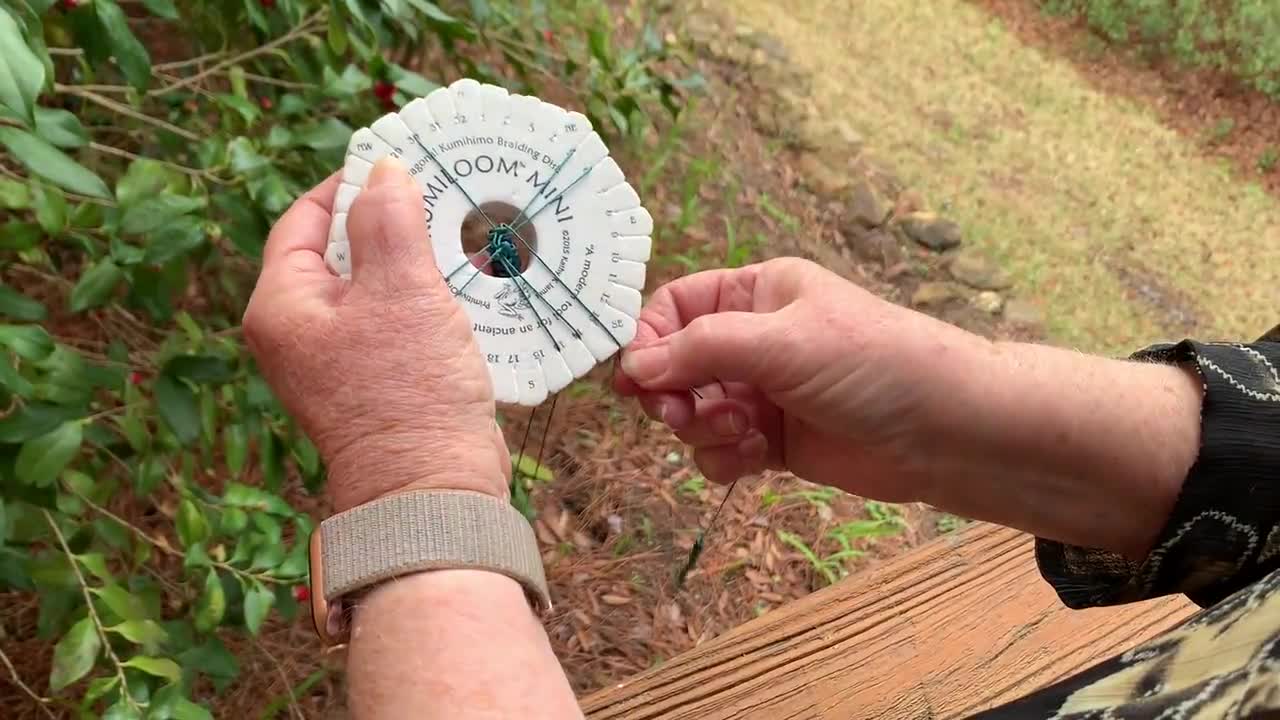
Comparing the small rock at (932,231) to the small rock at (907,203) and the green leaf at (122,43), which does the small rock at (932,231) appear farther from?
the green leaf at (122,43)

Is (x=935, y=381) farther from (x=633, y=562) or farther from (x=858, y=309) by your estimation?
(x=633, y=562)

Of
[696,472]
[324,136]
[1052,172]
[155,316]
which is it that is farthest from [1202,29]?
[155,316]

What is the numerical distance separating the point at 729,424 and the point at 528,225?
13.3 inches

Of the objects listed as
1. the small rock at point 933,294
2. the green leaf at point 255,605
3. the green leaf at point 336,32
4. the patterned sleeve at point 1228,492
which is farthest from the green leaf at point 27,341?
the small rock at point 933,294

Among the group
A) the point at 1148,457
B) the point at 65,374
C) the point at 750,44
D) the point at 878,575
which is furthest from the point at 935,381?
the point at 750,44

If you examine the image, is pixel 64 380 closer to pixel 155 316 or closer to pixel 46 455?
pixel 46 455

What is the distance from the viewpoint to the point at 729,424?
1078 millimetres

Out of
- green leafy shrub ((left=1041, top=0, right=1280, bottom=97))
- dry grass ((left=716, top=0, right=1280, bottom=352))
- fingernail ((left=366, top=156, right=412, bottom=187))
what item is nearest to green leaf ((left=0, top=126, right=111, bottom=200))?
fingernail ((left=366, top=156, right=412, bottom=187))

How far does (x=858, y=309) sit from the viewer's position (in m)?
0.93

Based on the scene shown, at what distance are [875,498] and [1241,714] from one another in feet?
1.67

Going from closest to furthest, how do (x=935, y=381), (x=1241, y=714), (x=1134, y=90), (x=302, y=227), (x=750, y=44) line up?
(x=1241, y=714) → (x=302, y=227) → (x=935, y=381) → (x=750, y=44) → (x=1134, y=90)

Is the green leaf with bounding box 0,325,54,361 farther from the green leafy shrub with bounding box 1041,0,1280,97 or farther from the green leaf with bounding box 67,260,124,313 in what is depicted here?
the green leafy shrub with bounding box 1041,0,1280,97

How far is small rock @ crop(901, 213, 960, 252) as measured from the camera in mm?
2527

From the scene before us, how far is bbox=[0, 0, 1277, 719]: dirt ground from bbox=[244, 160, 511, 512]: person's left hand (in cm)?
79
